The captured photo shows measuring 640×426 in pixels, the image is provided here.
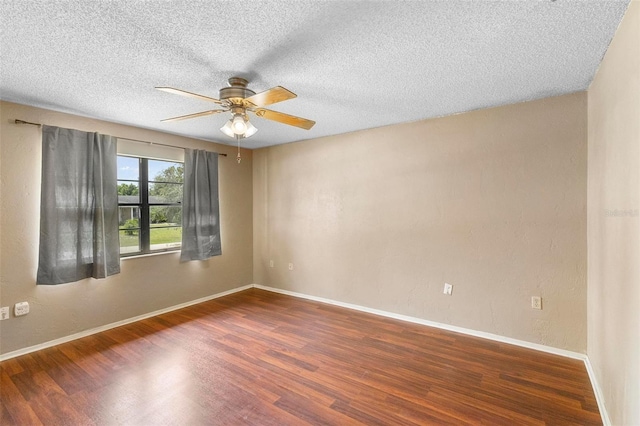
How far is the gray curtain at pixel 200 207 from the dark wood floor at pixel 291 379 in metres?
1.22

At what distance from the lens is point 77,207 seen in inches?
120

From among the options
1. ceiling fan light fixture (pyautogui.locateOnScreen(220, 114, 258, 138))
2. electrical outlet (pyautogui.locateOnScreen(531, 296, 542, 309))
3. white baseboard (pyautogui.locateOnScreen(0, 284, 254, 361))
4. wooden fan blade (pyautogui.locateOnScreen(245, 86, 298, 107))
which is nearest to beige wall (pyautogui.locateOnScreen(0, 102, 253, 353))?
white baseboard (pyautogui.locateOnScreen(0, 284, 254, 361))

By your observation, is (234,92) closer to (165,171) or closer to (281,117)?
(281,117)

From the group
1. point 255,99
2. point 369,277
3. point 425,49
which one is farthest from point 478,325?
point 255,99

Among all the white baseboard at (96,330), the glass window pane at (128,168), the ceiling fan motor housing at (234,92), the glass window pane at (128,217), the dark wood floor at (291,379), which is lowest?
the dark wood floor at (291,379)

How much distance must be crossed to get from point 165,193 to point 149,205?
0.90 feet

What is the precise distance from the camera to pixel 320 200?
169 inches

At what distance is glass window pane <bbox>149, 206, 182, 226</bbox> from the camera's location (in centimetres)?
386

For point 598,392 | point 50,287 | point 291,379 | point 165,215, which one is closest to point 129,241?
point 165,215

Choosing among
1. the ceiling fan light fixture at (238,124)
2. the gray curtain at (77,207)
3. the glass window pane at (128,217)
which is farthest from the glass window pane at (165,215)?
the ceiling fan light fixture at (238,124)

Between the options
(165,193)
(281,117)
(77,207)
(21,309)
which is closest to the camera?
(281,117)

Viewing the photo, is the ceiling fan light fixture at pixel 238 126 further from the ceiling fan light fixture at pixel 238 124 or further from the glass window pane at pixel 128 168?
the glass window pane at pixel 128 168

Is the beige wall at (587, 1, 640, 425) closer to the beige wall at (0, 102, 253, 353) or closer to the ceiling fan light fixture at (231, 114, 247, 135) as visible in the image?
the ceiling fan light fixture at (231, 114, 247, 135)

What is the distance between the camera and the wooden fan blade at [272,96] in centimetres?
183
